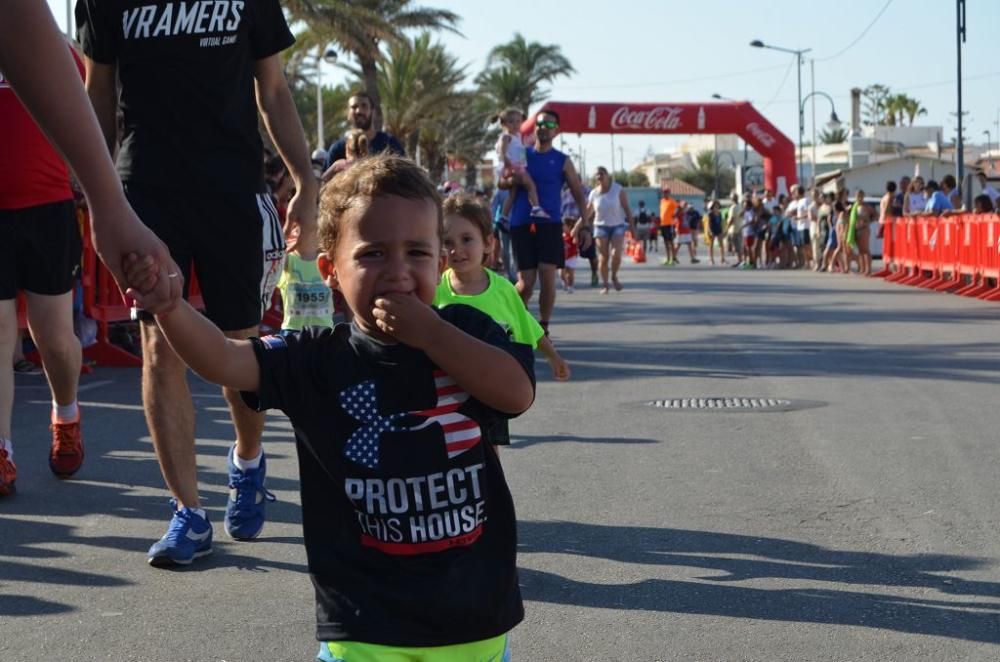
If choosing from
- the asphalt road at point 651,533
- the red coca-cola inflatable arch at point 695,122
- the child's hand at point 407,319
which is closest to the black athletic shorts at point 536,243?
the asphalt road at point 651,533

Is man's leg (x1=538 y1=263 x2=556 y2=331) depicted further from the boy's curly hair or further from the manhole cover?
the boy's curly hair

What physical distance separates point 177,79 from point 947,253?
19198mm

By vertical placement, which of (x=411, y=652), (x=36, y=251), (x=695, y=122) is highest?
(x=695, y=122)

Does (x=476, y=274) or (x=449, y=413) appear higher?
(x=476, y=274)

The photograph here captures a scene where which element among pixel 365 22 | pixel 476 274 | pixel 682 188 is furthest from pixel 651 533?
pixel 682 188

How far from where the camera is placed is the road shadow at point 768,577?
436cm

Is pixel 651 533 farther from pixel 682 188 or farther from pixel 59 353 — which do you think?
pixel 682 188

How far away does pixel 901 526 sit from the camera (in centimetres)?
554

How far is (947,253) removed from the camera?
22609 millimetres

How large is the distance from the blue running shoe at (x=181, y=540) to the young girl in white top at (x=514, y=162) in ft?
25.6

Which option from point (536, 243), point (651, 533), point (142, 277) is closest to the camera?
point (142, 277)

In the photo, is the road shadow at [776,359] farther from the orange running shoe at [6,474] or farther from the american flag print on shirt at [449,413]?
the american flag print on shirt at [449,413]

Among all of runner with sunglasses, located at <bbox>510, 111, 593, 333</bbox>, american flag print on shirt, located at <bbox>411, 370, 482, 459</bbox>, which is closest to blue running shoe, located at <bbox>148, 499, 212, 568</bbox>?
american flag print on shirt, located at <bbox>411, 370, 482, 459</bbox>

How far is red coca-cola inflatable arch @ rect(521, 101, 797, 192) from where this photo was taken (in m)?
43.6
